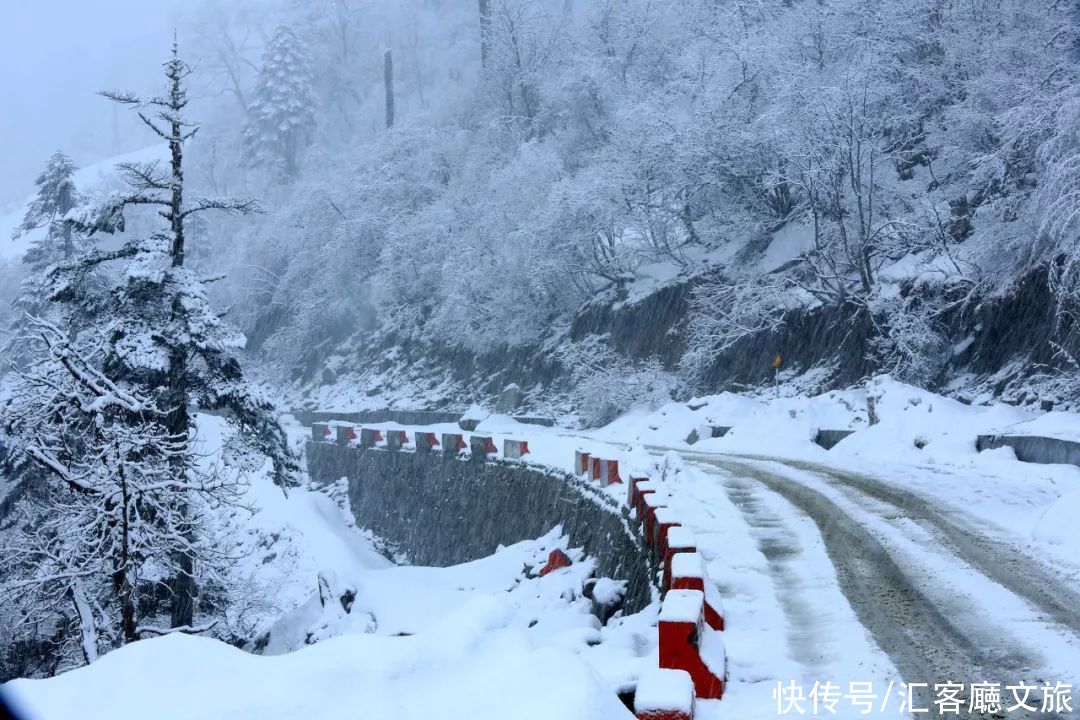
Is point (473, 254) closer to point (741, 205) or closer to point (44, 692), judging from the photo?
point (741, 205)

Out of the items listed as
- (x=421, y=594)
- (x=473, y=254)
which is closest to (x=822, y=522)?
(x=421, y=594)

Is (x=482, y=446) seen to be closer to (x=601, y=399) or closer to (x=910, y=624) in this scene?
(x=601, y=399)

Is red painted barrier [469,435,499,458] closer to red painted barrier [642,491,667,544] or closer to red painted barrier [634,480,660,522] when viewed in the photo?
red painted barrier [634,480,660,522]

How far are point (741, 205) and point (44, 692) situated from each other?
100ft

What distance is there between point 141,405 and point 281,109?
59106 millimetres

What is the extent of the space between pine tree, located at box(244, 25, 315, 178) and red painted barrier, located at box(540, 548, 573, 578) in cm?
5638

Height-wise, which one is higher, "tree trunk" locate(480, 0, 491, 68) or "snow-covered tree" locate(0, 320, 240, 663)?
"tree trunk" locate(480, 0, 491, 68)

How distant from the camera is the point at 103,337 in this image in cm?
1504

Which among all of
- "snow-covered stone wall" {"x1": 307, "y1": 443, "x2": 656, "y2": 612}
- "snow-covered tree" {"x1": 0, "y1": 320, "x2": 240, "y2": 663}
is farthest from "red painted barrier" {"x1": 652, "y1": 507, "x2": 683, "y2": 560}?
"snow-covered tree" {"x1": 0, "y1": 320, "x2": 240, "y2": 663}

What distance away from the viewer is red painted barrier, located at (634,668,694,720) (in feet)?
14.0

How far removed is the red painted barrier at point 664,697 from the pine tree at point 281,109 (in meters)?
66.3

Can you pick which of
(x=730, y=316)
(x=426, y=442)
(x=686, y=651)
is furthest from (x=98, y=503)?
(x=730, y=316)

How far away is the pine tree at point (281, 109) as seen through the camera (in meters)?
67.0

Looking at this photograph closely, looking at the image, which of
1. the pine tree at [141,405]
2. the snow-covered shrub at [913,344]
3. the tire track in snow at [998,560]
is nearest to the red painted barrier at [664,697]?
the tire track in snow at [998,560]
